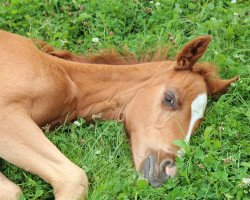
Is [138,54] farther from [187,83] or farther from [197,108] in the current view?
[197,108]

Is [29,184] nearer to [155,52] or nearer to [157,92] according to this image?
[157,92]

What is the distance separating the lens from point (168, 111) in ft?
18.0

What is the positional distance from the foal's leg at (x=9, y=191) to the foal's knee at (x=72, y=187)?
29cm

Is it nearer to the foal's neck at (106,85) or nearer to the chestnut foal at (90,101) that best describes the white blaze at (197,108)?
the chestnut foal at (90,101)

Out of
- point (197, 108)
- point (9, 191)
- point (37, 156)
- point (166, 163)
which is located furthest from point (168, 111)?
point (9, 191)

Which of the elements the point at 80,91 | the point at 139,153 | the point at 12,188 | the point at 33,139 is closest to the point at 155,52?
the point at 80,91

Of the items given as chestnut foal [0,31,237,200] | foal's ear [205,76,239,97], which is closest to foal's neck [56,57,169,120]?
chestnut foal [0,31,237,200]

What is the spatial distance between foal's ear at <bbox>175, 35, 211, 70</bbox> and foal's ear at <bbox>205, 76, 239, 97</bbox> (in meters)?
0.26

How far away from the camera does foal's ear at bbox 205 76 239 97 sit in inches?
236

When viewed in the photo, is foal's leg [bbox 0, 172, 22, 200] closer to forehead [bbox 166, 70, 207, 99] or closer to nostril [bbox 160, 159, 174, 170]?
nostril [bbox 160, 159, 174, 170]

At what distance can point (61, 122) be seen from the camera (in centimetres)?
575

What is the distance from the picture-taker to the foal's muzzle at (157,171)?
514cm

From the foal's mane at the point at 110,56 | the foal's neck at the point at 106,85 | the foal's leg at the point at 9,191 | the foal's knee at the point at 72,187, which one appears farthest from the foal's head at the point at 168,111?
the foal's leg at the point at 9,191

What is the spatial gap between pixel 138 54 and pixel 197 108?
1018 millimetres
